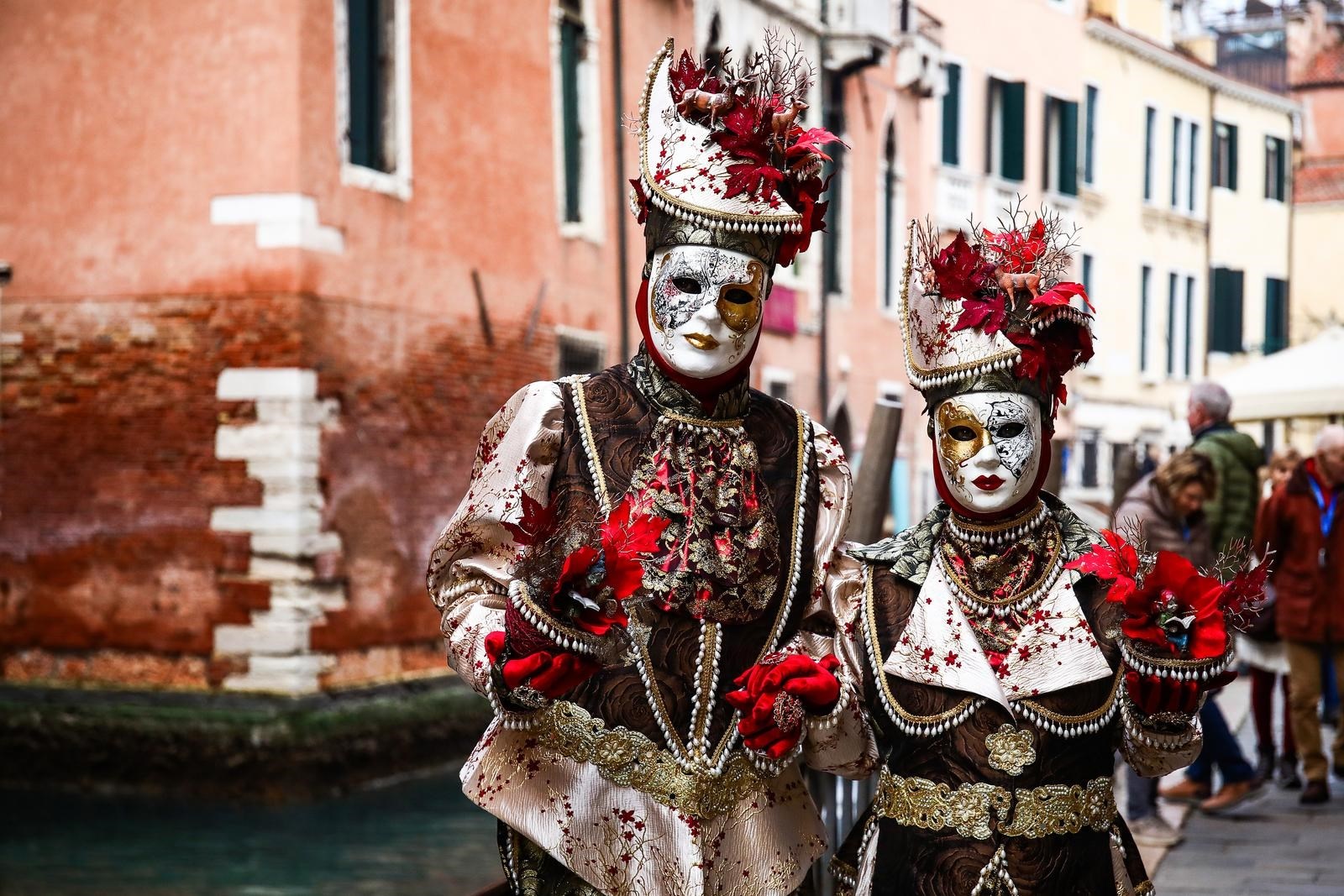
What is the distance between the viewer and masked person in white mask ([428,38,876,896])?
345 cm

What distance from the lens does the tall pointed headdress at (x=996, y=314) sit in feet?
12.3

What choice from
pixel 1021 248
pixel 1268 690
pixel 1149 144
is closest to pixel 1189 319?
pixel 1149 144

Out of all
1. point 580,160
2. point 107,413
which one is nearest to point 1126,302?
point 580,160

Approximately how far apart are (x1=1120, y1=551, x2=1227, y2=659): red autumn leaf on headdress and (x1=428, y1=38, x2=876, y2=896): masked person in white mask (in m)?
0.57

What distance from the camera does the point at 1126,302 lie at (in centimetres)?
2684

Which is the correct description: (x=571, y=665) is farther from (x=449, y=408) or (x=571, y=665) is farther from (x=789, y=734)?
(x=449, y=408)

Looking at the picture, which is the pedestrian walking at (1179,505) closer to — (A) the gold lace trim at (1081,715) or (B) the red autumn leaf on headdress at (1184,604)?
(A) the gold lace trim at (1081,715)

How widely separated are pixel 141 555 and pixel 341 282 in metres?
1.89

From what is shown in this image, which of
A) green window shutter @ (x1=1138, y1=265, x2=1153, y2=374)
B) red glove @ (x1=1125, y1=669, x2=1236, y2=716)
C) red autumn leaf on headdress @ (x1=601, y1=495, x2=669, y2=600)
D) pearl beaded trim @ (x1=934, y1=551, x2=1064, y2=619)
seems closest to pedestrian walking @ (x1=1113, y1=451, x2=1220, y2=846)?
pearl beaded trim @ (x1=934, y1=551, x2=1064, y2=619)

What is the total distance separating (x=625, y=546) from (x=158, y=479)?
25.8 ft

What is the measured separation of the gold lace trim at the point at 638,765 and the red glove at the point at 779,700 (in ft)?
0.48

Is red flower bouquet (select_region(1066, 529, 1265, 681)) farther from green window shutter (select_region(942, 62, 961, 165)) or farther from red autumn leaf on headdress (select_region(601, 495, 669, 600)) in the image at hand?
green window shutter (select_region(942, 62, 961, 165))

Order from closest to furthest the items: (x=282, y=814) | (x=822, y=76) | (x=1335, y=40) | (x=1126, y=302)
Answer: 1. (x=282, y=814)
2. (x=822, y=76)
3. (x=1126, y=302)
4. (x=1335, y=40)

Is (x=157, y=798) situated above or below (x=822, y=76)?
below
